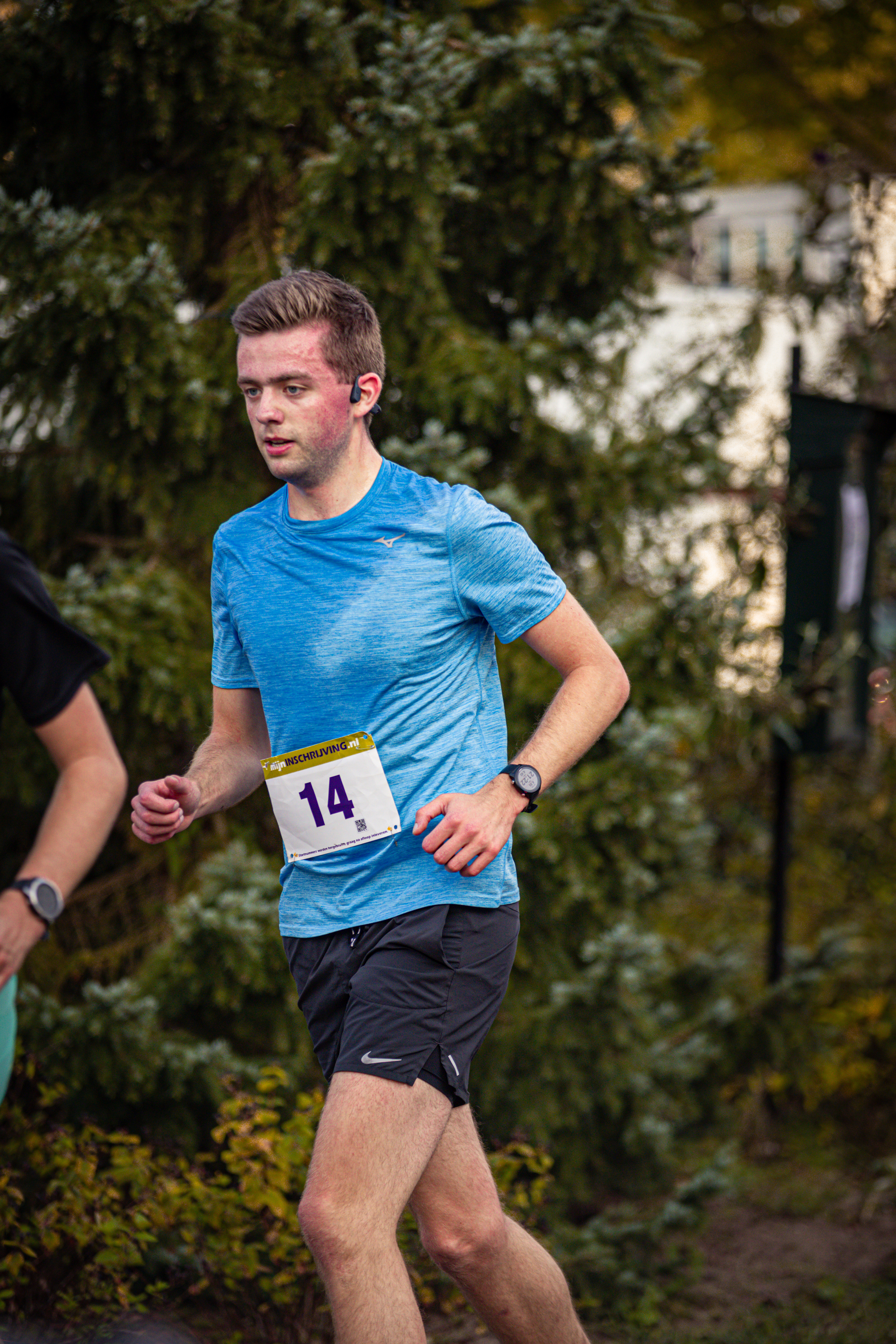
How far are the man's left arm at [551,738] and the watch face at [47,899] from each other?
2.10ft

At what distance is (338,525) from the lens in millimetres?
2570

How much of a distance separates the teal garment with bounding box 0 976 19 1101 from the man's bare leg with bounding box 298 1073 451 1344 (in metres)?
0.58

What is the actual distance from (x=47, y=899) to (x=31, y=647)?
1.49 ft

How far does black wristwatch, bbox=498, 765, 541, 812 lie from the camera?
232 cm

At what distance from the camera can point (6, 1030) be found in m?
2.24

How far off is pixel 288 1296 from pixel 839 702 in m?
3.19

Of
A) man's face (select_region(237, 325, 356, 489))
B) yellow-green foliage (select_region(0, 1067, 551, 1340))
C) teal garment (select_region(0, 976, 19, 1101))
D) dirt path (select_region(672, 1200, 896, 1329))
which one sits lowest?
dirt path (select_region(672, 1200, 896, 1329))

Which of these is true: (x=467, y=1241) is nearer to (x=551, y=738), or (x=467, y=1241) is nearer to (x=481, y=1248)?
(x=481, y=1248)

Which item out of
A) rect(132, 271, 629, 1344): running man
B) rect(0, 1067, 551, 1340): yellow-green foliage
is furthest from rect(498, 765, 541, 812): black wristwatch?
rect(0, 1067, 551, 1340): yellow-green foliage

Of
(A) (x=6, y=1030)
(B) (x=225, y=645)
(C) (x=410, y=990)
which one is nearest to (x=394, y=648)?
(B) (x=225, y=645)

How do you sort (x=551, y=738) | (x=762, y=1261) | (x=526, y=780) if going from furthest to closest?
1. (x=762, y=1261)
2. (x=551, y=738)
3. (x=526, y=780)

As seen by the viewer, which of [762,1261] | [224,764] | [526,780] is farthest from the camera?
[762,1261]

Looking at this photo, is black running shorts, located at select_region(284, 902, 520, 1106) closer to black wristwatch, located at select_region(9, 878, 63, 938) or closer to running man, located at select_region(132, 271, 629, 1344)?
running man, located at select_region(132, 271, 629, 1344)

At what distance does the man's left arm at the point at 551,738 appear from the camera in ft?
7.26
